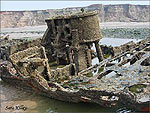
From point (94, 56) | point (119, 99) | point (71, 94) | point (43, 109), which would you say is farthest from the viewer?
point (94, 56)

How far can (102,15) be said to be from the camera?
103750 mm

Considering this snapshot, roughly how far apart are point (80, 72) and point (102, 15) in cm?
9133

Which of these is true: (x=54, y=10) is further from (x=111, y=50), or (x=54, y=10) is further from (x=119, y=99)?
(x=119, y=99)

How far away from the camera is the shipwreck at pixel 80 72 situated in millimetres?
11031

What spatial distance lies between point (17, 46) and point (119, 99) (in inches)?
727

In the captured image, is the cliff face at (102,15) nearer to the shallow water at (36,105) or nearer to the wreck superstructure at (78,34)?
the wreck superstructure at (78,34)

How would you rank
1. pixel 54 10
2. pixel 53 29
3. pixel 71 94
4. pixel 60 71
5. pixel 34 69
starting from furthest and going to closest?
pixel 54 10 → pixel 53 29 → pixel 60 71 → pixel 34 69 → pixel 71 94

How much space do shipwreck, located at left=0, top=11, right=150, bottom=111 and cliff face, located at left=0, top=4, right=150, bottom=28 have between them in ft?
245

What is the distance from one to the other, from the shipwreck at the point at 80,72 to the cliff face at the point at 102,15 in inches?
2942

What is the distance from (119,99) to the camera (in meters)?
10.3

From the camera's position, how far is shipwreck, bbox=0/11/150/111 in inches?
434

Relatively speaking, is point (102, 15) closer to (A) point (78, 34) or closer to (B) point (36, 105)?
(A) point (78, 34)

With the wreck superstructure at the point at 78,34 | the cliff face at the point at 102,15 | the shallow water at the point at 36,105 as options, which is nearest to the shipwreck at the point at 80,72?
the wreck superstructure at the point at 78,34

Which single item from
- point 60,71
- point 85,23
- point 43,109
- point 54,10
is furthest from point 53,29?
point 54,10
